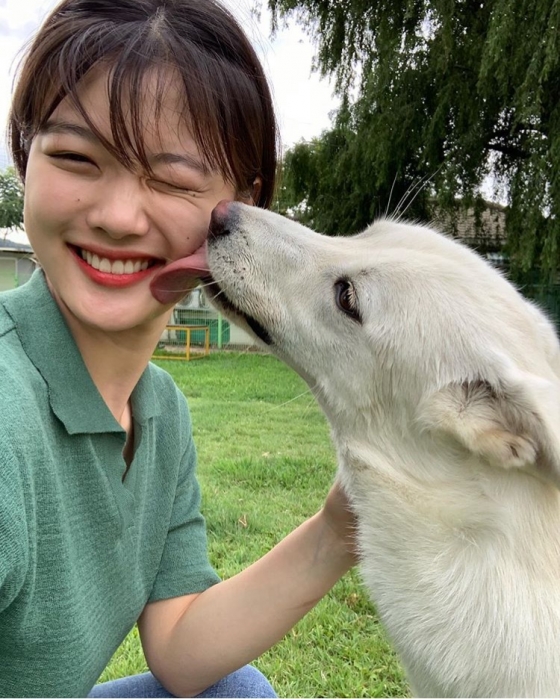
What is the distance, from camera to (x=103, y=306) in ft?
5.19

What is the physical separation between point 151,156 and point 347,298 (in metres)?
0.76

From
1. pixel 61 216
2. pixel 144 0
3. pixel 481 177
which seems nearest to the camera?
pixel 61 216

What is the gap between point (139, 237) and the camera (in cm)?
160

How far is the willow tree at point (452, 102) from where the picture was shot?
8172mm

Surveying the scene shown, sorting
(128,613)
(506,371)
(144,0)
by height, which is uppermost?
(144,0)

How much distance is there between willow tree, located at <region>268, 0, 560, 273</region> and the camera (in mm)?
8172

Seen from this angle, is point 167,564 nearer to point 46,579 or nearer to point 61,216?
point 46,579

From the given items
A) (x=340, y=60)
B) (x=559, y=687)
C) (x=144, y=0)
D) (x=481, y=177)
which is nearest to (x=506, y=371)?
(x=559, y=687)

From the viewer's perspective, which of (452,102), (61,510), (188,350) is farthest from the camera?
(188,350)

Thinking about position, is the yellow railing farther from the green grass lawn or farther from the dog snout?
the dog snout

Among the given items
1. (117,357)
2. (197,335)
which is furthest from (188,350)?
(117,357)

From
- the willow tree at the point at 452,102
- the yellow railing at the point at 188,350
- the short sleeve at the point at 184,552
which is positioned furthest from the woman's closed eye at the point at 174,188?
the yellow railing at the point at 188,350

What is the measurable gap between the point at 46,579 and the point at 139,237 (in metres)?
0.85

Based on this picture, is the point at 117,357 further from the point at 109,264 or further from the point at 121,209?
the point at 121,209
